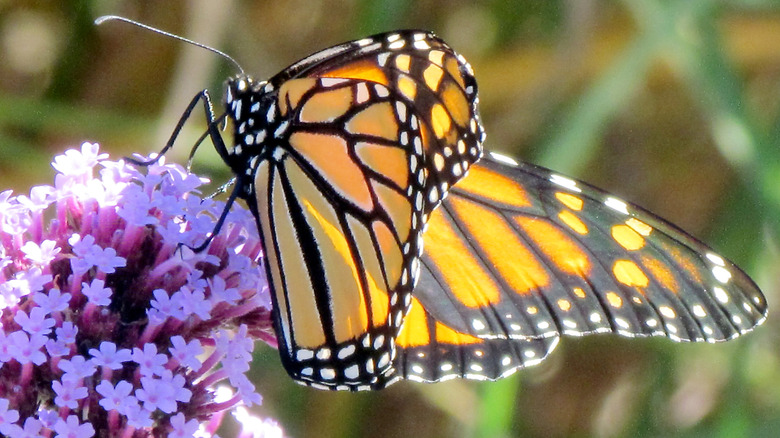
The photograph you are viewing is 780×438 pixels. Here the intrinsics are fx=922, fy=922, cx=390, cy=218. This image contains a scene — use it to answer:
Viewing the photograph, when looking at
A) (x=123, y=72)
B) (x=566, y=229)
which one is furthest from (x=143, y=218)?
(x=123, y=72)

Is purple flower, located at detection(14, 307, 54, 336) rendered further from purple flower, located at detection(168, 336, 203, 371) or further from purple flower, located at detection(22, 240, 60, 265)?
purple flower, located at detection(168, 336, 203, 371)

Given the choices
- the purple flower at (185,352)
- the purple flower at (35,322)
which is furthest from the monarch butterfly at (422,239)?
the purple flower at (35,322)

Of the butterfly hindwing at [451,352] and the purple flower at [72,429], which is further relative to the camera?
the butterfly hindwing at [451,352]

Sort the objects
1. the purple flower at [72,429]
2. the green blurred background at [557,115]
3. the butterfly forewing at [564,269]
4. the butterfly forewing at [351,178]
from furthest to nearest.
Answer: the green blurred background at [557,115] < the butterfly forewing at [564,269] < the butterfly forewing at [351,178] < the purple flower at [72,429]

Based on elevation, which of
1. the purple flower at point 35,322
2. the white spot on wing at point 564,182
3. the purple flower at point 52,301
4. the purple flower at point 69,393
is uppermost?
the white spot on wing at point 564,182

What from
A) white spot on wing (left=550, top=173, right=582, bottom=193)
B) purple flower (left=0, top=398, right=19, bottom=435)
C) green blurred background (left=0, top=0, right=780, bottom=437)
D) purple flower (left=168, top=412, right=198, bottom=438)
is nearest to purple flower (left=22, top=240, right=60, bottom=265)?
purple flower (left=0, top=398, right=19, bottom=435)

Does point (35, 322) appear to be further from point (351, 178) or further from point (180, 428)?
point (351, 178)

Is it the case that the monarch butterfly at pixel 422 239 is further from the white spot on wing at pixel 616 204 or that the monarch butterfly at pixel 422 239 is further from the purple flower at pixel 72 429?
the purple flower at pixel 72 429

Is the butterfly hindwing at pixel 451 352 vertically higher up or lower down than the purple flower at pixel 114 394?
lower down

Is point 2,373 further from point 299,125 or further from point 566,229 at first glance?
point 566,229
